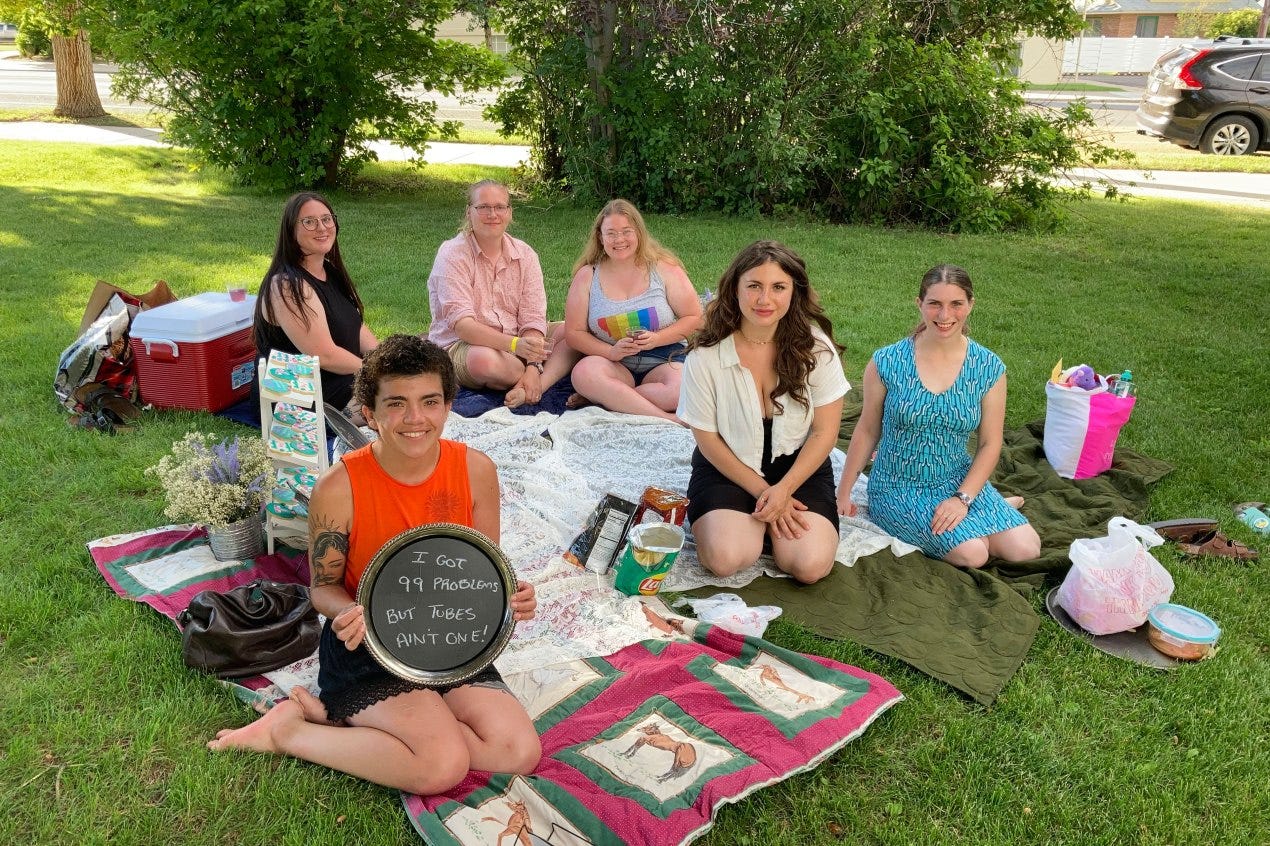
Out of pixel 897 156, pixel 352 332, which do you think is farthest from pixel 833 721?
pixel 897 156

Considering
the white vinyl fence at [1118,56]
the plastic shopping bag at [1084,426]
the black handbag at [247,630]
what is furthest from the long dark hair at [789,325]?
the white vinyl fence at [1118,56]

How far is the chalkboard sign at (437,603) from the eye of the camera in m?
2.53

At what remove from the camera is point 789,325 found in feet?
12.4

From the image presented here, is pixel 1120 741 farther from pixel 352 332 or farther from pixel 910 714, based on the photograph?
pixel 352 332

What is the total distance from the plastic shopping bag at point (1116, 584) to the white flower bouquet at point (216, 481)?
120 inches

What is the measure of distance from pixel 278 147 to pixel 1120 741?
1041cm

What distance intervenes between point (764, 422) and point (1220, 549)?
1.95m

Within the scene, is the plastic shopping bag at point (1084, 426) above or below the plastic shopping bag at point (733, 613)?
above

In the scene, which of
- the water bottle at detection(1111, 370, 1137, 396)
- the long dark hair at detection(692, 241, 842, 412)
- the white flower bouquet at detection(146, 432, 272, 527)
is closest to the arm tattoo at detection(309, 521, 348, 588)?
the white flower bouquet at detection(146, 432, 272, 527)

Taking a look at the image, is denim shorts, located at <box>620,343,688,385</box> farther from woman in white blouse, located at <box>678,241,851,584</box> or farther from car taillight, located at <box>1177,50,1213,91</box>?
car taillight, located at <box>1177,50,1213,91</box>

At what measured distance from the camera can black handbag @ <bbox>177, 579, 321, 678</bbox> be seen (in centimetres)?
300

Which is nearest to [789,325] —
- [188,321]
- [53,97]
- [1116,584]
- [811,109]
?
[1116,584]

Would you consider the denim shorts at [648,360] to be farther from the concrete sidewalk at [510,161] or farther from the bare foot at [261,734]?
the concrete sidewalk at [510,161]

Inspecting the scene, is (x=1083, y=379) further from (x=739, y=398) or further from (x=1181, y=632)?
(x=739, y=398)
